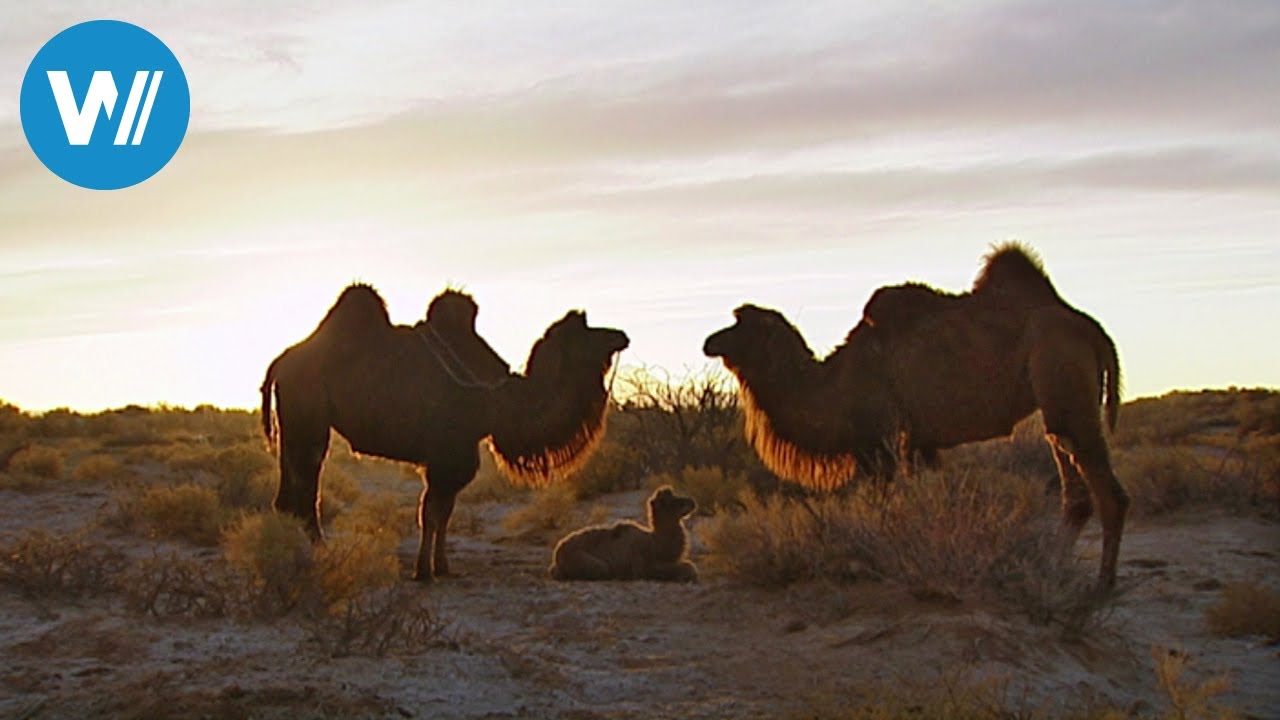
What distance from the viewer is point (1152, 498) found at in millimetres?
15398

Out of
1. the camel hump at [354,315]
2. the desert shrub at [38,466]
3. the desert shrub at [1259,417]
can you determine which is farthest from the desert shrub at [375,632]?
the desert shrub at [1259,417]

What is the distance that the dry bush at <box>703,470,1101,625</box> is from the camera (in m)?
9.45

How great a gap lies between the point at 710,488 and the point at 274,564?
29.3 ft

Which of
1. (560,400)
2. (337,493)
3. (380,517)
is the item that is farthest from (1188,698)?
(337,493)

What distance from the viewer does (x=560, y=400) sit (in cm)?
1314

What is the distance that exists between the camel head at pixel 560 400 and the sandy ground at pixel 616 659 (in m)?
1.97

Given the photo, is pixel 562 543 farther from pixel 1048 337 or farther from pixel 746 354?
pixel 1048 337

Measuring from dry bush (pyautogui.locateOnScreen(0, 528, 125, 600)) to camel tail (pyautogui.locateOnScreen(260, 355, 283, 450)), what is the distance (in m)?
2.84

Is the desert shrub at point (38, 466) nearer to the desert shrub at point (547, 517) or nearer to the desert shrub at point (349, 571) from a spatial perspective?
the desert shrub at point (547, 517)

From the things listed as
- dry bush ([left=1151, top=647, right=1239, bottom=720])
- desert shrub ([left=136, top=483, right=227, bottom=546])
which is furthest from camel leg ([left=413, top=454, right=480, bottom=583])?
dry bush ([left=1151, top=647, right=1239, bottom=720])

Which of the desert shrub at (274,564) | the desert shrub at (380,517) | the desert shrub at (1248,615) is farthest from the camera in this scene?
the desert shrub at (380,517)

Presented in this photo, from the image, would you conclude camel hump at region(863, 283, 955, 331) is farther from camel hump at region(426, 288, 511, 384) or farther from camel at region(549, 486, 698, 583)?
camel hump at region(426, 288, 511, 384)

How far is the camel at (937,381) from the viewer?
1148cm

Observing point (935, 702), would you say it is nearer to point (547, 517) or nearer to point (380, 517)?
point (547, 517)
